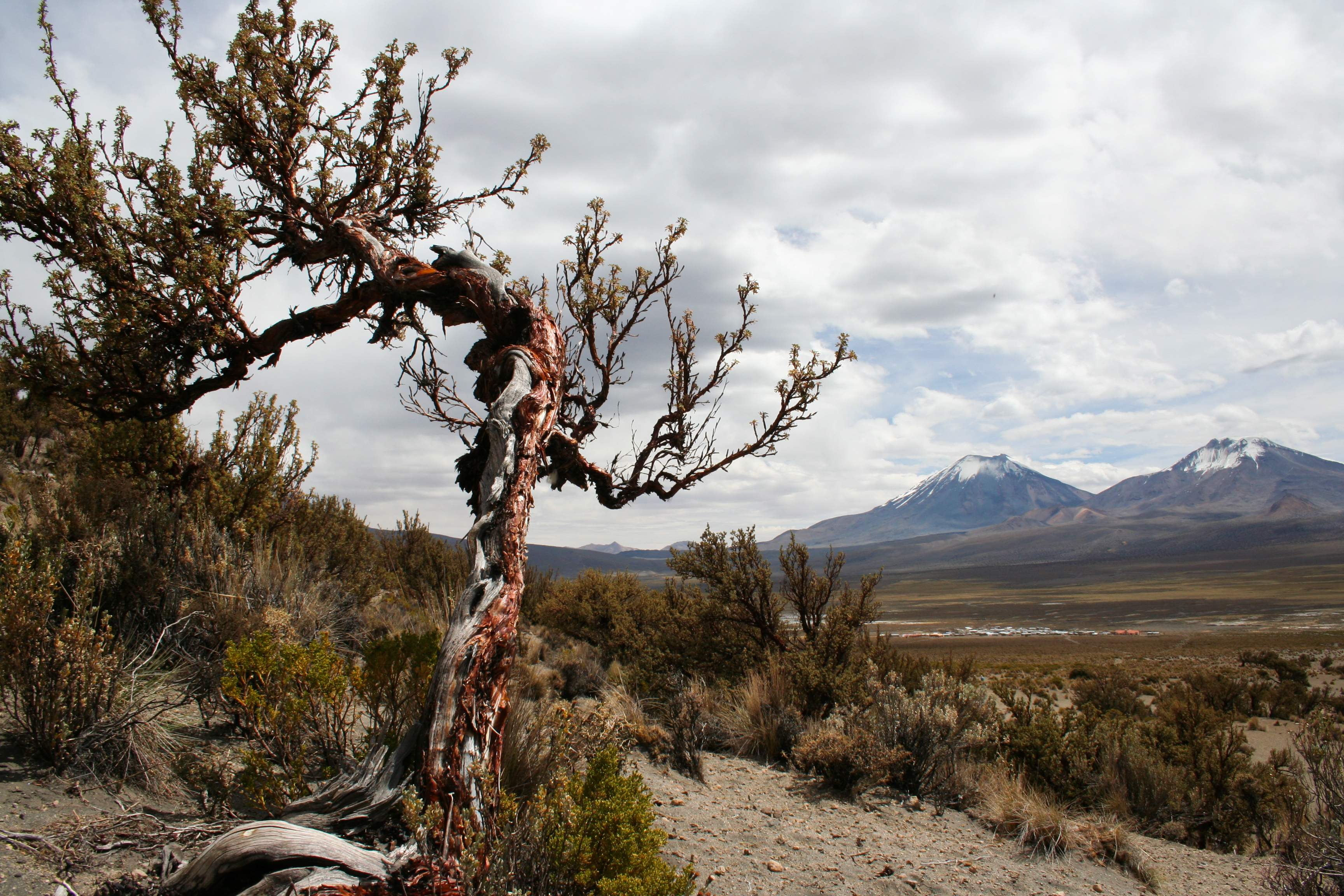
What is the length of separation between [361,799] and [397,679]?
125 centimetres

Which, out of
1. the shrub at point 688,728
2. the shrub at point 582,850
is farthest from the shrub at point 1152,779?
the shrub at point 582,850

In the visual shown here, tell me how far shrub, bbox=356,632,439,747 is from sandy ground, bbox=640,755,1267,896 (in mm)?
2080

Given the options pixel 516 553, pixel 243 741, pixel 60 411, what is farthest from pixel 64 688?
pixel 60 411

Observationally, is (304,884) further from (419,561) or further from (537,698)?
(419,561)

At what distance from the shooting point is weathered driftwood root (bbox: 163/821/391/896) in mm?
2715

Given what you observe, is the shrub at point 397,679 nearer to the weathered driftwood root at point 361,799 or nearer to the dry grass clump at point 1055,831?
the weathered driftwood root at point 361,799

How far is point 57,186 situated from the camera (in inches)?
221

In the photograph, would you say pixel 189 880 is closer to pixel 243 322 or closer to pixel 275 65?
pixel 243 322

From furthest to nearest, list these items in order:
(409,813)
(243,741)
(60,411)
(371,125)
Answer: (60,411), (371,125), (243,741), (409,813)

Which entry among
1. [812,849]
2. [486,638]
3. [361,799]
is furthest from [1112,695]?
[361,799]

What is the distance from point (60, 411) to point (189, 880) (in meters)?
14.7

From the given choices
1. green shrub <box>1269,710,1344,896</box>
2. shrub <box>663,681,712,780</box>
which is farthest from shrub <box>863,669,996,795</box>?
green shrub <box>1269,710,1344,896</box>

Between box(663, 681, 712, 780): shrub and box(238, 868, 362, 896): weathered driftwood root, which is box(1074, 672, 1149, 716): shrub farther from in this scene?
box(238, 868, 362, 896): weathered driftwood root

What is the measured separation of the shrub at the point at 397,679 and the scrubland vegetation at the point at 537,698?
2 centimetres
